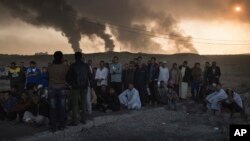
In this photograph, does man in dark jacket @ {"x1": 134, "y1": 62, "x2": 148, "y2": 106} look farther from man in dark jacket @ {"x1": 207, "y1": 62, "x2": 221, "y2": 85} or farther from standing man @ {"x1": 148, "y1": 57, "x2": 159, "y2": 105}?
man in dark jacket @ {"x1": 207, "y1": 62, "x2": 221, "y2": 85}

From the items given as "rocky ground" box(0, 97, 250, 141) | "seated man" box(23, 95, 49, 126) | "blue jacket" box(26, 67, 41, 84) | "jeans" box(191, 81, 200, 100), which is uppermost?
"blue jacket" box(26, 67, 41, 84)

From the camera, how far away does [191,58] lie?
6631cm

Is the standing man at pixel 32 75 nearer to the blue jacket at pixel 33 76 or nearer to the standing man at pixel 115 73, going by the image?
the blue jacket at pixel 33 76

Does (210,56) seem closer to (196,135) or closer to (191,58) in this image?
(191,58)

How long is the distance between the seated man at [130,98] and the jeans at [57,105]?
5.34m

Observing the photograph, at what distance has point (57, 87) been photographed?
1156 cm

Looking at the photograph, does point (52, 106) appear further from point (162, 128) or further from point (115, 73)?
point (115, 73)

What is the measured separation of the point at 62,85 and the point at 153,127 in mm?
3214

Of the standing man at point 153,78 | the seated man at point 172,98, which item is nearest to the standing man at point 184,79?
the standing man at point 153,78

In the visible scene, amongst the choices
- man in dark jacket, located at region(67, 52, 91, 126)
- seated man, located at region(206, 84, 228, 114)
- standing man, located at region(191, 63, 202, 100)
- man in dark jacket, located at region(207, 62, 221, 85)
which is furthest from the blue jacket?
man in dark jacket, located at region(207, 62, 221, 85)

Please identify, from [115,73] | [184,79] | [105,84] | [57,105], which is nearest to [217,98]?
[115,73]

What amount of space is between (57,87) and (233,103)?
6977 mm

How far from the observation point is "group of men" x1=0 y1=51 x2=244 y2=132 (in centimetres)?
1165

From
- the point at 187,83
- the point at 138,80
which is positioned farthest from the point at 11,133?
the point at 187,83
